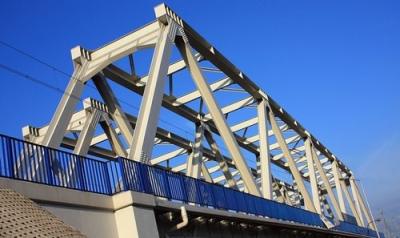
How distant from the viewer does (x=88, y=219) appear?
432 inches

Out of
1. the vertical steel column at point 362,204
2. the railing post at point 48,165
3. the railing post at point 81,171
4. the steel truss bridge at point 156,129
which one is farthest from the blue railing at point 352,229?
the railing post at point 48,165

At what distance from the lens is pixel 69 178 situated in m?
11.5

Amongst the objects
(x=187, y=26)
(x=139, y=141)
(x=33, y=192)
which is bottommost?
(x=33, y=192)

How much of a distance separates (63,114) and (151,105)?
490cm

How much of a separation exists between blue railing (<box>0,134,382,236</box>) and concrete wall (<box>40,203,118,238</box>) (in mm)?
770

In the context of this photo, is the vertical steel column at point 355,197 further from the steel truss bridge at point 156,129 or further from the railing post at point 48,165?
the railing post at point 48,165

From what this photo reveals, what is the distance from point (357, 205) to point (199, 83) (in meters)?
51.7

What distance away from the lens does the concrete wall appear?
33.5ft

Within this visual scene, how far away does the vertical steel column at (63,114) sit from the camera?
20.1 metres

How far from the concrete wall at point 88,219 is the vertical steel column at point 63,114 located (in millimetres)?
9003

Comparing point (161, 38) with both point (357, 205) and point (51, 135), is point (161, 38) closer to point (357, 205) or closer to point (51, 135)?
point (51, 135)

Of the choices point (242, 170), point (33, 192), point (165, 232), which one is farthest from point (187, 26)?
point (33, 192)

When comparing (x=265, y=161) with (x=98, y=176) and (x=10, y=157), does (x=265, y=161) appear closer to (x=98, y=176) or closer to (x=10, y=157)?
(x=98, y=176)

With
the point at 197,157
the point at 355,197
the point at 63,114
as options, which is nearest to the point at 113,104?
the point at 63,114
